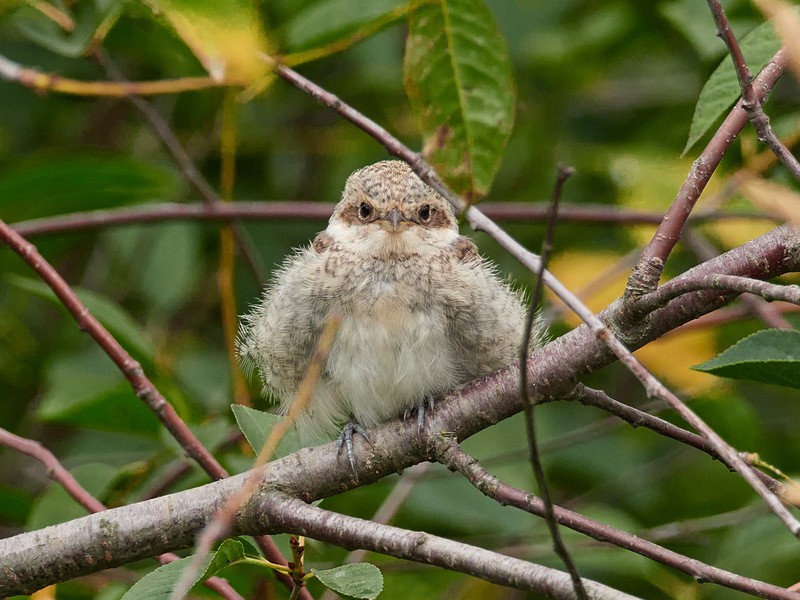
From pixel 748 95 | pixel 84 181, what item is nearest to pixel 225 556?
pixel 748 95

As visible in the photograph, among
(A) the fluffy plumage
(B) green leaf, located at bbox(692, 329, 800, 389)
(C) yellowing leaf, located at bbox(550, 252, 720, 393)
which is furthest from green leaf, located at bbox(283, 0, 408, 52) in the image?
(C) yellowing leaf, located at bbox(550, 252, 720, 393)

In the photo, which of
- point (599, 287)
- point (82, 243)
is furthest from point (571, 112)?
point (82, 243)

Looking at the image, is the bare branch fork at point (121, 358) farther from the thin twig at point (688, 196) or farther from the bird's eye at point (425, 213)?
the bird's eye at point (425, 213)

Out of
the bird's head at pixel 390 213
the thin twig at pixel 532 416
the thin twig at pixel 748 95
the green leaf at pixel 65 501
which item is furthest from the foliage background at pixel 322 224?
the thin twig at pixel 532 416

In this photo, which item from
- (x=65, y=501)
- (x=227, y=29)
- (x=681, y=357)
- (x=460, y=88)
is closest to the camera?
(x=227, y=29)

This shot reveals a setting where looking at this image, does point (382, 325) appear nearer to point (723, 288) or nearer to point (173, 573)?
point (173, 573)

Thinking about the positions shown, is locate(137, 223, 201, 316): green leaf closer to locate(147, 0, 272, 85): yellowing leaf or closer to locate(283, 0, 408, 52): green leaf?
locate(283, 0, 408, 52): green leaf

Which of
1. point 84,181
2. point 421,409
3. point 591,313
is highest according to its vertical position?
point 84,181
